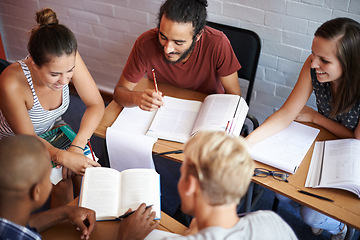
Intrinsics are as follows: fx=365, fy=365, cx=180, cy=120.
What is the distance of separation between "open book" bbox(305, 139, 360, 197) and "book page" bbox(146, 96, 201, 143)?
0.54 m

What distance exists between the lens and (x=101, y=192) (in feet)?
4.32

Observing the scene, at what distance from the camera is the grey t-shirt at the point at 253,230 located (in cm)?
94

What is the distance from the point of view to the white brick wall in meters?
2.09

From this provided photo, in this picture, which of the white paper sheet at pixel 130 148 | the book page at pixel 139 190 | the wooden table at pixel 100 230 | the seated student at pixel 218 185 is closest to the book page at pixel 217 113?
the white paper sheet at pixel 130 148

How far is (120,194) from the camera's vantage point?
1.32m

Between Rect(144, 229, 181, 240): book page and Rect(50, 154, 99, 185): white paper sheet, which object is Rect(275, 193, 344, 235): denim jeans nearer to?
Rect(144, 229, 181, 240): book page

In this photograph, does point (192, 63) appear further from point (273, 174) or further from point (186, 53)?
point (273, 174)

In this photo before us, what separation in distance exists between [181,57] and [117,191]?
78cm

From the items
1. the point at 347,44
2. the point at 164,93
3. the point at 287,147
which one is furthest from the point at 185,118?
the point at 347,44

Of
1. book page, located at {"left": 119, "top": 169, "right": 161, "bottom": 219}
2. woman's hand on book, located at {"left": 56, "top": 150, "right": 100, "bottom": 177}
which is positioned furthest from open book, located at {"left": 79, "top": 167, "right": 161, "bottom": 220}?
woman's hand on book, located at {"left": 56, "top": 150, "right": 100, "bottom": 177}

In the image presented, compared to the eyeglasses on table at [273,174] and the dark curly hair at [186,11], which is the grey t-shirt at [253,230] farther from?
the dark curly hair at [186,11]

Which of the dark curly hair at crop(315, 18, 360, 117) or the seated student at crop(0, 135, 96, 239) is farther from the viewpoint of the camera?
the dark curly hair at crop(315, 18, 360, 117)

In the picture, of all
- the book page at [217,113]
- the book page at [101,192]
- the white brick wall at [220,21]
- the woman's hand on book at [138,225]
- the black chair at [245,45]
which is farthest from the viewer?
the white brick wall at [220,21]

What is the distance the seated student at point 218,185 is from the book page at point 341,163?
0.46 m
